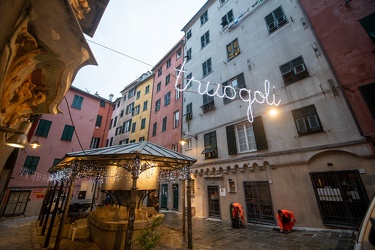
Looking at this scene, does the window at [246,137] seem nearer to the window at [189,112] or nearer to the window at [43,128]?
the window at [189,112]

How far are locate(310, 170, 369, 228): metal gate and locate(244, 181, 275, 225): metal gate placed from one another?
2541 millimetres

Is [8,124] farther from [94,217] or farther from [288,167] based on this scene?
[288,167]

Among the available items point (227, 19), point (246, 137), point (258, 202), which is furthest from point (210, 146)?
point (227, 19)

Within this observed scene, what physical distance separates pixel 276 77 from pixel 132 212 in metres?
12.0

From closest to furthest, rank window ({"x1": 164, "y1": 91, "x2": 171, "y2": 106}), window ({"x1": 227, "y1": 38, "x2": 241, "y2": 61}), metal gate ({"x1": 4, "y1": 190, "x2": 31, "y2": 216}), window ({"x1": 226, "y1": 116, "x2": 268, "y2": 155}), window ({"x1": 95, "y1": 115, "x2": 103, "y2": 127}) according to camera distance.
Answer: window ({"x1": 226, "y1": 116, "x2": 268, "y2": 155}), window ({"x1": 227, "y1": 38, "x2": 241, "y2": 61}), metal gate ({"x1": 4, "y1": 190, "x2": 31, "y2": 216}), window ({"x1": 164, "y1": 91, "x2": 171, "y2": 106}), window ({"x1": 95, "y1": 115, "x2": 103, "y2": 127})

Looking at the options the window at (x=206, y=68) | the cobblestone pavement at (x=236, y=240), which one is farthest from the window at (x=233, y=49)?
the cobblestone pavement at (x=236, y=240)

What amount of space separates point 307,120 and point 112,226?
11.4 metres

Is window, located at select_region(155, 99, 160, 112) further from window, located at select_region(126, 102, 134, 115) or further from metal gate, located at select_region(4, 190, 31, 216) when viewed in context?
metal gate, located at select_region(4, 190, 31, 216)

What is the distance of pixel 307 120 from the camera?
9328 mm

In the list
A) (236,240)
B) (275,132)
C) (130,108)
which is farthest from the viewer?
(130,108)

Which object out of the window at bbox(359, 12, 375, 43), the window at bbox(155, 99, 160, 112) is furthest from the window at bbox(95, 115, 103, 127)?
the window at bbox(359, 12, 375, 43)

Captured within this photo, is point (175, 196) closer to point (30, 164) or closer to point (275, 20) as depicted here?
point (30, 164)

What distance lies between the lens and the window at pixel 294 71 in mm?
10037

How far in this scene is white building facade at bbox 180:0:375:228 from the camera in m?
7.98
